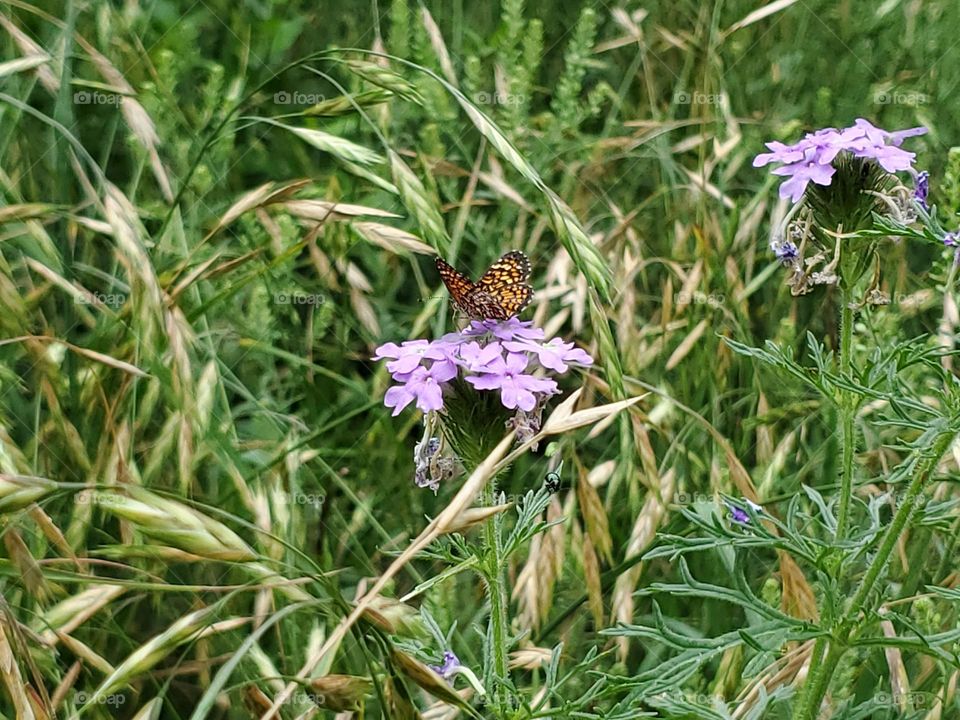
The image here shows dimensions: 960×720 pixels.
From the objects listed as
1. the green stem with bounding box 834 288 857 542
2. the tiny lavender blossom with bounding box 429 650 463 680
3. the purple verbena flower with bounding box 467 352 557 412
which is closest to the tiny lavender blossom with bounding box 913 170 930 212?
the green stem with bounding box 834 288 857 542

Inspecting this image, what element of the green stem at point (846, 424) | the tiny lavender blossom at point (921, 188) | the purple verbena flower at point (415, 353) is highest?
the tiny lavender blossom at point (921, 188)

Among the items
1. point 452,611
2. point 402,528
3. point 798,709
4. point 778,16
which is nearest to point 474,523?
point 798,709

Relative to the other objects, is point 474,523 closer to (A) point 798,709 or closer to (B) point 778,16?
(A) point 798,709

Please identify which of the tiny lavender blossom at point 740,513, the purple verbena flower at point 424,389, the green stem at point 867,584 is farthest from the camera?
the tiny lavender blossom at point 740,513

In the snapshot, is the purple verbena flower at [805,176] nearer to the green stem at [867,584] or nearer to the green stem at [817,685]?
the green stem at [867,584]

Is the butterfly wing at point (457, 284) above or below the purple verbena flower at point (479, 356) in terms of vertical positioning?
above

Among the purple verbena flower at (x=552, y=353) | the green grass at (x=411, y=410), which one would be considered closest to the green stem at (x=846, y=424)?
the green grass at (x=411, y=410)

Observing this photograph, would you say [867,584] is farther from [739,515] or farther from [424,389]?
[424,389]
